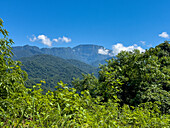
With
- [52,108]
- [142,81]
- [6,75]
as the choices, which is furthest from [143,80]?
[6,75]

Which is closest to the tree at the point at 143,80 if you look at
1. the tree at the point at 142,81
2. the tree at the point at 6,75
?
the tree at the point at 142,81

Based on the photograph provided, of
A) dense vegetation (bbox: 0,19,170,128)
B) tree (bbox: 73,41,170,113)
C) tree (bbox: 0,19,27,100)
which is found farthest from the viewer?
tree (bbox: 73,41,170,113)

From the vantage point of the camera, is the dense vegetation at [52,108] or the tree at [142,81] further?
the tree at [142,81]

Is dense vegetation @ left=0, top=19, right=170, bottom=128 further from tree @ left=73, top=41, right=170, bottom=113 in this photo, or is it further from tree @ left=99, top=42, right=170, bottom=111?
tree @ left=99, top=42, right=170, bottom=111

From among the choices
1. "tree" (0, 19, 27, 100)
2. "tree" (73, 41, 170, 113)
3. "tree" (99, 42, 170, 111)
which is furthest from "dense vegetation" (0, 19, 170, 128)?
"tree" (99, 42, 170, 111)

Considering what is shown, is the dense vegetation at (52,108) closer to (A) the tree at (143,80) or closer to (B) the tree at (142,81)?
(B) the tree at (142,81)

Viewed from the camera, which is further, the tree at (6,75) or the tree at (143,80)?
the tree at (143,80)

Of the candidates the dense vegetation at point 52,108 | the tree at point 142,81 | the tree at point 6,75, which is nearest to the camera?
the dense vegetation at point 52,108

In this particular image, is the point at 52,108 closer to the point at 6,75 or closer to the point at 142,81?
the point at 6,75

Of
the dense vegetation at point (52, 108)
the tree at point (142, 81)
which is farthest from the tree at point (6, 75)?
the tree at point (142, 81)

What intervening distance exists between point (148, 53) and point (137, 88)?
2.60 meters

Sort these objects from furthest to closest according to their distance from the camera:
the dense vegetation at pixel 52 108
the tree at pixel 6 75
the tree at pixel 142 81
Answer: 1. the tree at pixel 142 81
2. the tree at pixel 6 75
3. the dense vegetation at pixel 52 108

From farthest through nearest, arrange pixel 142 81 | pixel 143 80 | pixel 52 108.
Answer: pixel 143 80 < pixel 142 81 < pixel 52 108

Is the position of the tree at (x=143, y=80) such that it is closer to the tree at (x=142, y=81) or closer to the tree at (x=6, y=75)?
the tree at (x=142, y=81)
